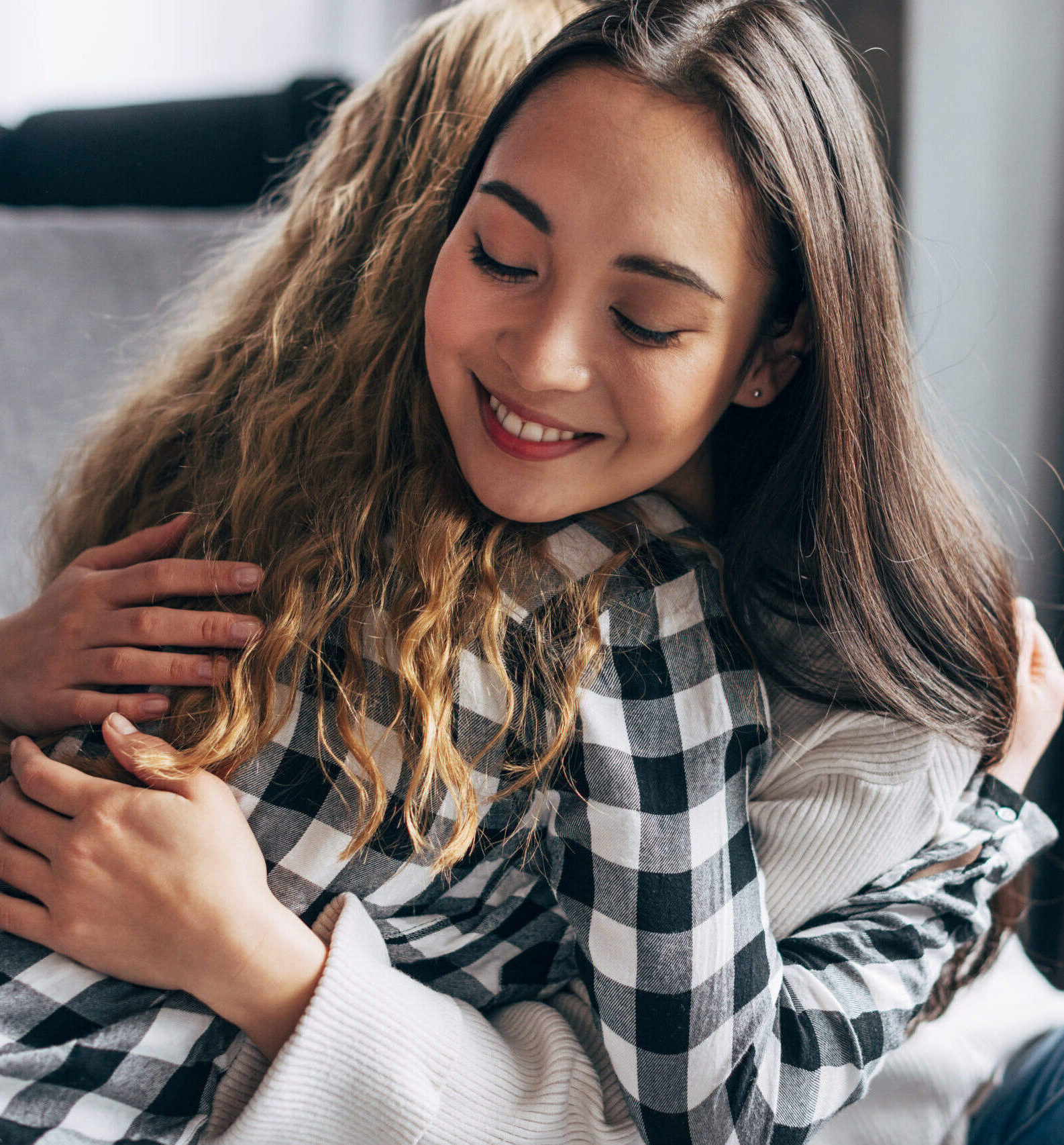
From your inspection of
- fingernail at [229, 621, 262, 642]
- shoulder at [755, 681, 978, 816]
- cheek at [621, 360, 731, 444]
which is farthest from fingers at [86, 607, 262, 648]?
shoulder at [755, 681, 978, 816]

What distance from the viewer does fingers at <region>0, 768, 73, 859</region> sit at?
0.67 metres

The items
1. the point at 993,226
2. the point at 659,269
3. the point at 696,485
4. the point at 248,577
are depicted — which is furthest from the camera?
the point at 993,226

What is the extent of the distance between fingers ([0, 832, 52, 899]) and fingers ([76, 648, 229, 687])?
0.36 ft

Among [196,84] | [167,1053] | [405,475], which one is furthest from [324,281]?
[196,84]

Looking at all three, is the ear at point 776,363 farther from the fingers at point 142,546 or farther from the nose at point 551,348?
the fingers at point 142,546

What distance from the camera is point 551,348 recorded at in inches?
25.5

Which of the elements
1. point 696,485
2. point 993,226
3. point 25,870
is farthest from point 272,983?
point 993,226

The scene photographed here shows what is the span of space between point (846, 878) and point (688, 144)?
1.87 feet

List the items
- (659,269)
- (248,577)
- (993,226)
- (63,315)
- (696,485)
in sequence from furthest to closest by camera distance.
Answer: (63,315), (993,226), (696,485), (248,577), (659,269)

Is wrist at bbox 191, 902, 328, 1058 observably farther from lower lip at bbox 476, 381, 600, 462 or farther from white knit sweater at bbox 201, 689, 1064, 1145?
lower lip at bbox 476, 381, 600, 462

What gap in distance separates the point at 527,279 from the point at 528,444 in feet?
0.38

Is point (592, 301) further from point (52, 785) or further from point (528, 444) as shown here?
point (52, 785)

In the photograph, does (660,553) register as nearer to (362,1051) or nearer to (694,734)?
(694,734)

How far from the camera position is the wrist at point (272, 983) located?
649mm
